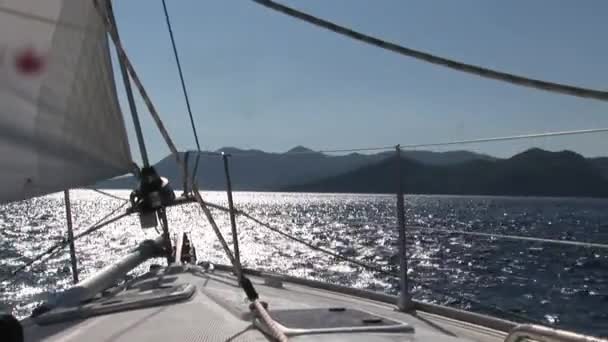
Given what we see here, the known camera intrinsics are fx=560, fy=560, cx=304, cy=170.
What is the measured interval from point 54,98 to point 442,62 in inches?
72.3

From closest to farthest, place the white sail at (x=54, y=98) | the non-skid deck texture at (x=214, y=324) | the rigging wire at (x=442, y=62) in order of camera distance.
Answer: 1. the rigging wire at (x=442, y=62)
2. the non-skid deck texture at (x=214, y=324)
3. the white sail at (x=54, y=98)

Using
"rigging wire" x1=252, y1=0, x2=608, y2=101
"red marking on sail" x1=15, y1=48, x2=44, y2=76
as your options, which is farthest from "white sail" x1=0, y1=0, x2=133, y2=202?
"rigging wire" x1=252, y1=0, x2=608, y2=101

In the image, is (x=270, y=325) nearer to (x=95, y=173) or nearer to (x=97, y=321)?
(x=97, y=321)

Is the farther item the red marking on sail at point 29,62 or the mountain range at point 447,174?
the mountain range at point 447,174

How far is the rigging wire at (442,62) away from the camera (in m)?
1.56

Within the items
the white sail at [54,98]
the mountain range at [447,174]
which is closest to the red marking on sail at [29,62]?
the white sail at [54,98]

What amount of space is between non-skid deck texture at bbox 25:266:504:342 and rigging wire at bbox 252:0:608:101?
1.03 metres

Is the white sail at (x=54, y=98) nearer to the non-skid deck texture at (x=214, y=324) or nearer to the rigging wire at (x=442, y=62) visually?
the non-skid deck texture at (x=214, y=324)

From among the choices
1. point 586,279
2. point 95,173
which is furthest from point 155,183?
point 586,279

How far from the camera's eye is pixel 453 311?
119 inches

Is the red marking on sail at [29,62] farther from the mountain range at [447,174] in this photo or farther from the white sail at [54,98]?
the mountain range at [447,174]

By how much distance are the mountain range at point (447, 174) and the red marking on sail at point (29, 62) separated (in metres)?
1.00

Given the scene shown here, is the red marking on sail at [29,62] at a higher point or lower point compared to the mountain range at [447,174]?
higher

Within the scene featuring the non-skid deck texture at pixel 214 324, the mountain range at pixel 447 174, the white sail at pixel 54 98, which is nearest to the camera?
the non-skid deck texture at pixel 214 324
